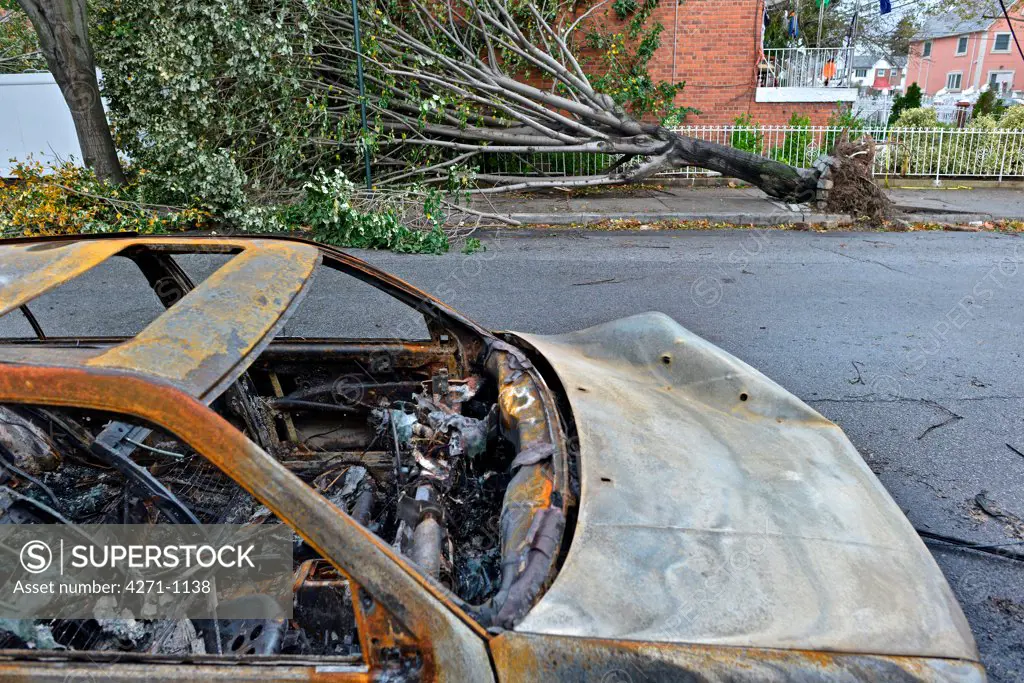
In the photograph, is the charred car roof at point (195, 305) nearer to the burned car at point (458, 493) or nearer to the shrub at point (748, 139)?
the burned car at point (458, 493)

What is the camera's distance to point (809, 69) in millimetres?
16703

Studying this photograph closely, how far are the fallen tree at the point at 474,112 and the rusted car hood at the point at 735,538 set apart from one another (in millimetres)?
8858

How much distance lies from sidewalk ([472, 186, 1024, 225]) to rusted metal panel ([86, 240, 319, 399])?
8550 mm

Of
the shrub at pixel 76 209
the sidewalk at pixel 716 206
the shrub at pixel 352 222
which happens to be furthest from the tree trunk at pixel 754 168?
the shrub at pixel 76 209

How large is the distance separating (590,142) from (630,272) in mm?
4707

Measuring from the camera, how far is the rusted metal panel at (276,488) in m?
1.54

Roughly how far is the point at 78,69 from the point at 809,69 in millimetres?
14762

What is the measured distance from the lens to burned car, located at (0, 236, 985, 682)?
61.6 inches

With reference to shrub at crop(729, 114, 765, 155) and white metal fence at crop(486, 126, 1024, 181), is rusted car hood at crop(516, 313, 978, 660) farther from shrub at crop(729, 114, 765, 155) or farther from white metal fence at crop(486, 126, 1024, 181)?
shrub at crop(729, 114, 765, 155)

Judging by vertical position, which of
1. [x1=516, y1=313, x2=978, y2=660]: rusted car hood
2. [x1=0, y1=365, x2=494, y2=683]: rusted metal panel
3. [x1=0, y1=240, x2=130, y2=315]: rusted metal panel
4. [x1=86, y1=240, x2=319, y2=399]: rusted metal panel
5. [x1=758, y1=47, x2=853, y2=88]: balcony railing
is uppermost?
[x1=758, y1=47, x2=853, y2=88]: balcony railing

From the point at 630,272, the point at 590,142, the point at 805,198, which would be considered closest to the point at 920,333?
the point at 630,272

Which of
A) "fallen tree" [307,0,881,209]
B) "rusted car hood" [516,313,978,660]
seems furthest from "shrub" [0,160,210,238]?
"rusted car hood" [516,313,978,660]

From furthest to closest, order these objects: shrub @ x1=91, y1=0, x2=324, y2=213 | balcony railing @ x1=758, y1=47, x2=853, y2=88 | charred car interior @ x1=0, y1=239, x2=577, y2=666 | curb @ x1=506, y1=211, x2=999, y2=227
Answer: balcony railing @ x1=758, y1=47, x2=853, y2=88, curb @ x1=506, y1=211, x2=999, y2=227, shrub @ x1=91, y1=0, x2=324, y2=213, charred car interior @ x1=0, y1=239, x2=577, y2=666

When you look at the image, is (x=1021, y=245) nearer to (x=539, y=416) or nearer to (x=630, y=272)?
(x=630, y=272)
